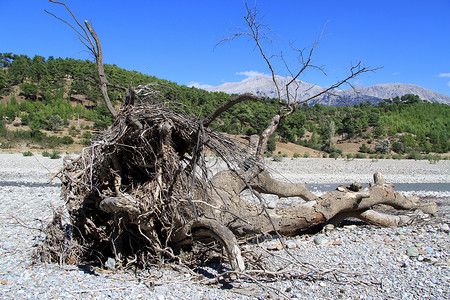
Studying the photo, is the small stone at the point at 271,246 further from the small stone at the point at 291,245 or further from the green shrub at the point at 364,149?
the green shrub at the point at 364,149

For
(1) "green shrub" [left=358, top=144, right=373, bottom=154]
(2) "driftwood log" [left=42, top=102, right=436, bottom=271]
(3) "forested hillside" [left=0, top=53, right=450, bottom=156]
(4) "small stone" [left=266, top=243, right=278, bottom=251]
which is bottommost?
(4) "small stone" [left=266, top=243, right=278, bottom=251]

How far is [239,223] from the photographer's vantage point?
5668 mm

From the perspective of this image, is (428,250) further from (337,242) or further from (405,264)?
(337,242)

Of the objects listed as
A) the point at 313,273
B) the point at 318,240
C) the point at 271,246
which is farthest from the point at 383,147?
the point at 313,273

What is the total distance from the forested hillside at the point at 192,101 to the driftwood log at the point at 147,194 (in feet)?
76.8

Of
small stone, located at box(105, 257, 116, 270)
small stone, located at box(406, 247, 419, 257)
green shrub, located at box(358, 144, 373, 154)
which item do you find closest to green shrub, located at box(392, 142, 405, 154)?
green shrub, located at box(358, 144, 373, 154)

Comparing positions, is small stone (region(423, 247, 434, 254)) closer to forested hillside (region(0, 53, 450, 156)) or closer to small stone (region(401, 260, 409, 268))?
small stone (region(401, 260, 409, 268))

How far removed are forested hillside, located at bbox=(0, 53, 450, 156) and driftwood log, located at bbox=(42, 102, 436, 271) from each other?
23.4 meters

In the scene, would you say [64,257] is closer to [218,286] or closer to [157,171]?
[157,171]

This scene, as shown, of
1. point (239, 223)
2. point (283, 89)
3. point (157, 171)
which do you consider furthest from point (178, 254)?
point (283, 89)

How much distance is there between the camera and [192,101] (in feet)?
111

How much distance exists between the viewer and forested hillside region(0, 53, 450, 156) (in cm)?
3591

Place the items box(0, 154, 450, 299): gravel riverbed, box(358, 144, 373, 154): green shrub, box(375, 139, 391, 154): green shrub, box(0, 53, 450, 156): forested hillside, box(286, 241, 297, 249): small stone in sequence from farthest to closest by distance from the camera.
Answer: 1. box(358, 144, 373, 154): green shrub
2. box(375, 139, 391, 154): green shrub
3. box(0, 53, 450, 156): forested hillside
4. box(286, 241, 297, 249): small stone
5. box(0, 154, 450, 299): gravel riverbed

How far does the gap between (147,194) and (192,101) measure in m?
29.6
